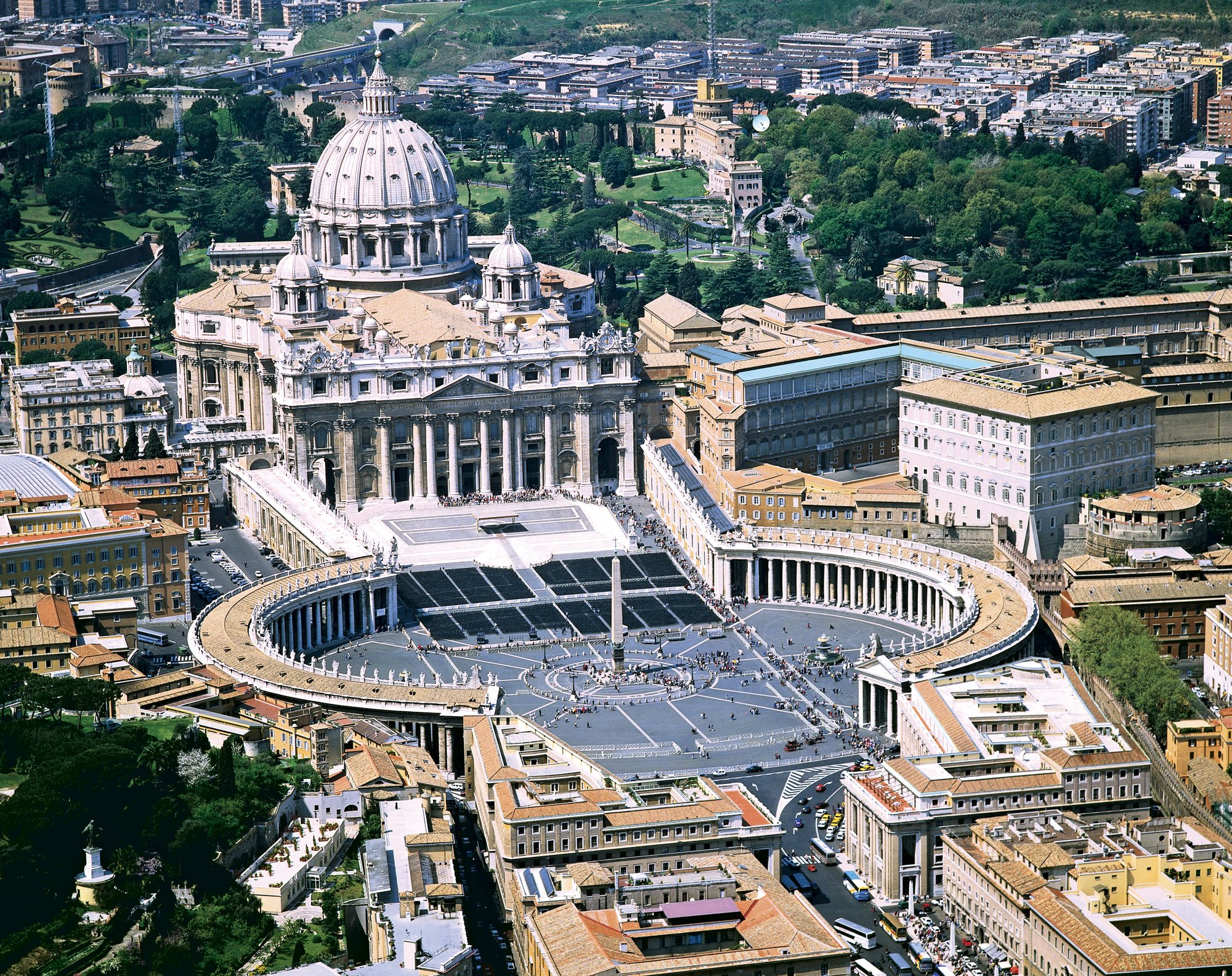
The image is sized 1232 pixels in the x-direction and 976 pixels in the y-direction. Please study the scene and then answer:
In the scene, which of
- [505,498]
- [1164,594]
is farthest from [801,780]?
[505,498]

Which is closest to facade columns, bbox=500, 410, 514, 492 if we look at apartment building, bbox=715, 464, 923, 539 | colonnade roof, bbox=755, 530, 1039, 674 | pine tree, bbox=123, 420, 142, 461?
apartment building, bbox=715, 464, 923, 539

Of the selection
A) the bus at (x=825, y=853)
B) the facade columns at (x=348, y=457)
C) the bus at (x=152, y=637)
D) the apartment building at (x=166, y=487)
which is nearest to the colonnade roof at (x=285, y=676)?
the bus at (x=152, y=637)

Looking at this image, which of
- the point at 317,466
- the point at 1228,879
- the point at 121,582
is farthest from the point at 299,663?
the point at 1228,879

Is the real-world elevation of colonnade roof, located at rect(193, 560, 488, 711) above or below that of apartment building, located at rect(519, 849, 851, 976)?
above

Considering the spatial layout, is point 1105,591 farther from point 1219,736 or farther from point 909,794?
point 909,794

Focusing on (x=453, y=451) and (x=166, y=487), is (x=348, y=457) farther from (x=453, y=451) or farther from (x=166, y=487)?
(x=166, y=487)

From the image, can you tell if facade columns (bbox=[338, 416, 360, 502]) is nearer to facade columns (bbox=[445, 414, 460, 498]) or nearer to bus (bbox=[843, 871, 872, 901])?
facade columns (bbox=[445, 414, 460, 498])

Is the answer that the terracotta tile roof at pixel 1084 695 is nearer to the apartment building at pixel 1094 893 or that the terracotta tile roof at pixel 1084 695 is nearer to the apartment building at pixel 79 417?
the apartment building at pixel 1094 893
